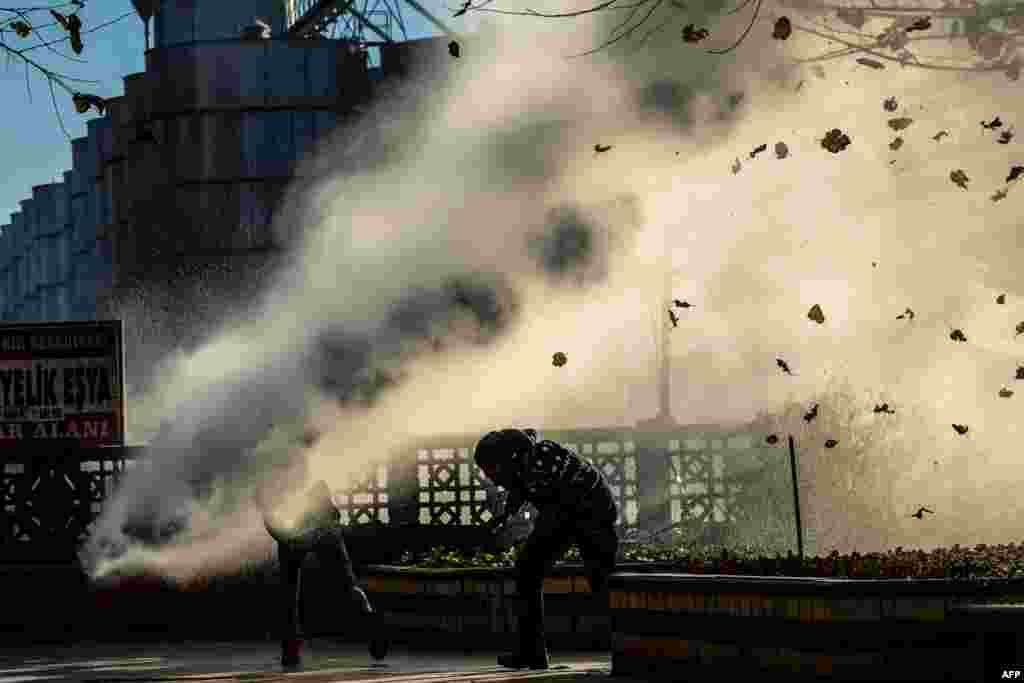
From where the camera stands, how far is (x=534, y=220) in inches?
979

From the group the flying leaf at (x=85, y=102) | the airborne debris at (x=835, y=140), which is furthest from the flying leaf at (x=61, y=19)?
the airborne debris at (x=835, y=140)

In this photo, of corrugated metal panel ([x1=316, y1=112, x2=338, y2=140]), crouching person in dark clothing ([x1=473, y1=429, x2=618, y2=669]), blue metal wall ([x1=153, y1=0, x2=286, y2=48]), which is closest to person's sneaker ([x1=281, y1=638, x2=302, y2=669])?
crouching person in dark clothing ([x1=473, y1=429, x2=618, y2=669])

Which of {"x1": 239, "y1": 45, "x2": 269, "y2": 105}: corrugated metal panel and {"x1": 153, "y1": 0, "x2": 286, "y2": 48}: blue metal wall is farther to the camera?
{"x1": 153, "y1": 0, "x2": 286, "y2": 48}: blue metal wall

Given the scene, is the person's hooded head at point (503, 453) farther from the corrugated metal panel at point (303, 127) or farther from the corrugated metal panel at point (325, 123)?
the corrugated metal panel at point (303, 127)

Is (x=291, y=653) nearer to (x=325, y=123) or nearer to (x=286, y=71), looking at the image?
(x=286, y=71)

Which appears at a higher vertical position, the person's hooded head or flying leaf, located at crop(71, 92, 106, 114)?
flying leaf, located at crop(71, 92, 106, 114)

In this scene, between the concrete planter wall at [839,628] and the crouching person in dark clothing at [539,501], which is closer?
the concrete planter wall at [839,628]

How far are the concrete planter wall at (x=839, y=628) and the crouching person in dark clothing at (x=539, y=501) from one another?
4.15ft

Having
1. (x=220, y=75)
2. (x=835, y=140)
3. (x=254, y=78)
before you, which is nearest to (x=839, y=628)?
(x=835, y=140)

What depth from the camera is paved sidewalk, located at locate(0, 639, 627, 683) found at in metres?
15.3

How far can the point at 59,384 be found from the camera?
79.1ft

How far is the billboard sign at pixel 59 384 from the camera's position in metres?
24.0

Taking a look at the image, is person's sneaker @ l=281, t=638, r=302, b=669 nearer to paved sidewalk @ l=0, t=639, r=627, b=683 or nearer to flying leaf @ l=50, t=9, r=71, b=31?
paved sidewalk @ l=0, t=639, r=627, b=683

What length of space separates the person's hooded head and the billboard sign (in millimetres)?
9477
